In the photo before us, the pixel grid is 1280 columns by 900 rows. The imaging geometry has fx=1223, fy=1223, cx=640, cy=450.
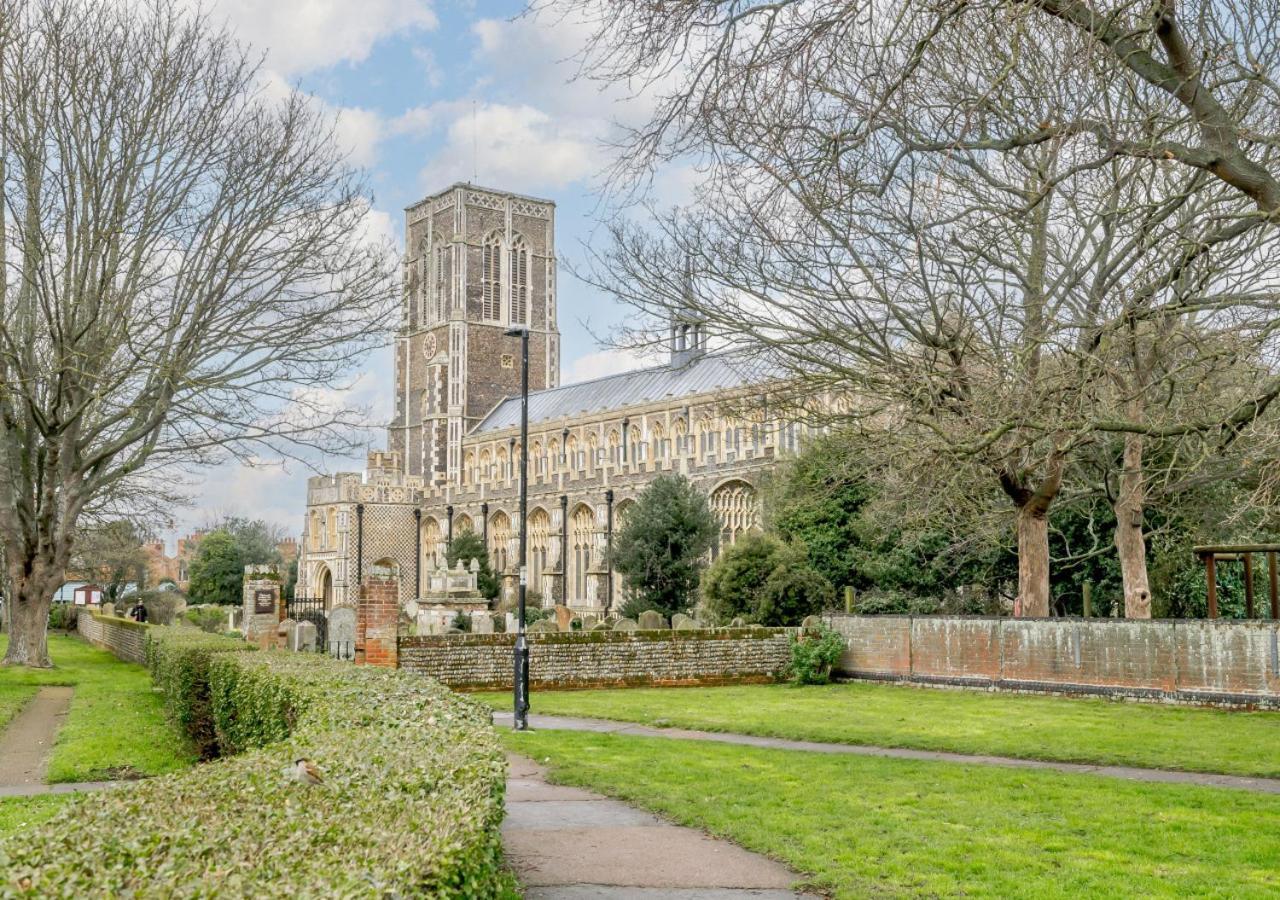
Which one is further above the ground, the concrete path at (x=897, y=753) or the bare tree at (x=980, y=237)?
the bare tree at (x=980, y=237)

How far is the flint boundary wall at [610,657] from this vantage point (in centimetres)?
2064

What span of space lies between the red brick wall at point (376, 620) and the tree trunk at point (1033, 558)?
30.9ft

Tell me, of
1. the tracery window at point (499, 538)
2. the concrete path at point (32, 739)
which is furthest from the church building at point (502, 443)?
the concrete path at point (32, 739)

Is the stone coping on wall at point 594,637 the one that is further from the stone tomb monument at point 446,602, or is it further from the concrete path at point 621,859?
the concrete path at point 621,859

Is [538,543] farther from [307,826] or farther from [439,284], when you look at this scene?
[307,826]

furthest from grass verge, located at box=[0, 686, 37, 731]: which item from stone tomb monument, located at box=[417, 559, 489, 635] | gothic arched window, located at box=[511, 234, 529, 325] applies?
gothic arched window, located at box=[511, 234, 529, 325]

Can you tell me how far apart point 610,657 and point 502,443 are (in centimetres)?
4114

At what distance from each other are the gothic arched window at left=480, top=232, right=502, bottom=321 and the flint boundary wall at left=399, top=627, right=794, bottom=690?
48.4 meters

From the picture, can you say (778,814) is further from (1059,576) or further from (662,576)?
(662,576)

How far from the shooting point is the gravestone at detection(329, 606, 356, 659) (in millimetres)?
23344

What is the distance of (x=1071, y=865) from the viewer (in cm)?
730

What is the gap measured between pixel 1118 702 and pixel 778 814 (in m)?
11.2

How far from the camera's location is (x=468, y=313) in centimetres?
6819

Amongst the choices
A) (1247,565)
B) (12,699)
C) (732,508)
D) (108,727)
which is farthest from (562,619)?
(108,727)
